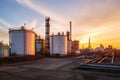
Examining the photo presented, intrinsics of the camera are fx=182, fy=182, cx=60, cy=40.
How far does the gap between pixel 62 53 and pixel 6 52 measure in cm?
2293

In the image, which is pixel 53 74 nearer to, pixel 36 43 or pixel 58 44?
pixel 58 44

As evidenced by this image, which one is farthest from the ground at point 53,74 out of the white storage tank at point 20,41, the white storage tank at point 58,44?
the white storage tank at point 58,44

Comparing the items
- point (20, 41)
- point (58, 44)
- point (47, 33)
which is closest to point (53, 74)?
point (20, 41)

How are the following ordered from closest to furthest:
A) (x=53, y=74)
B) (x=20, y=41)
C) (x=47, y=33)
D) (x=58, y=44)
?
(x=53, y=74)
(x=20, y=41)
(x=58, y=44)
(x=47, y=33)

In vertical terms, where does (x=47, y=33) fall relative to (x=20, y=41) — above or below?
above

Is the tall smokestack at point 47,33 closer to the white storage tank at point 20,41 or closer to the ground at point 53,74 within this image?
the white storage tank at point 20,41

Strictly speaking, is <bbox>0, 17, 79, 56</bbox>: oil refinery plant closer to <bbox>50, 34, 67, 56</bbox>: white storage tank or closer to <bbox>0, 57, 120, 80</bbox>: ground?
<bbox>50, 34, 67, 56</bbox>: white storage tank

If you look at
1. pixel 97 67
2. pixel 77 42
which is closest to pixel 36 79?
pixel 97 67

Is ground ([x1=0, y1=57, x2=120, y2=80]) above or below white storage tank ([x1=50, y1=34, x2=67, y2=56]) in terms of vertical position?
below

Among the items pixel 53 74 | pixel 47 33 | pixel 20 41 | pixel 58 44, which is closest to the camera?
pixel 53 74

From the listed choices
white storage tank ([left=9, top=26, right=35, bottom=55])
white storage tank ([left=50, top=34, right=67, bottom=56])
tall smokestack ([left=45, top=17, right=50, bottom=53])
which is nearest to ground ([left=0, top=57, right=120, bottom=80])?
white storage tank ([left=9, top=26, right=35, bottom=55])

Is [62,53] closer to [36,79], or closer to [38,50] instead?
[38,50]

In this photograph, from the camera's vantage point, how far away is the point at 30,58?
117ft

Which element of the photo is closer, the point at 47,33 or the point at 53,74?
the point at 53,74
